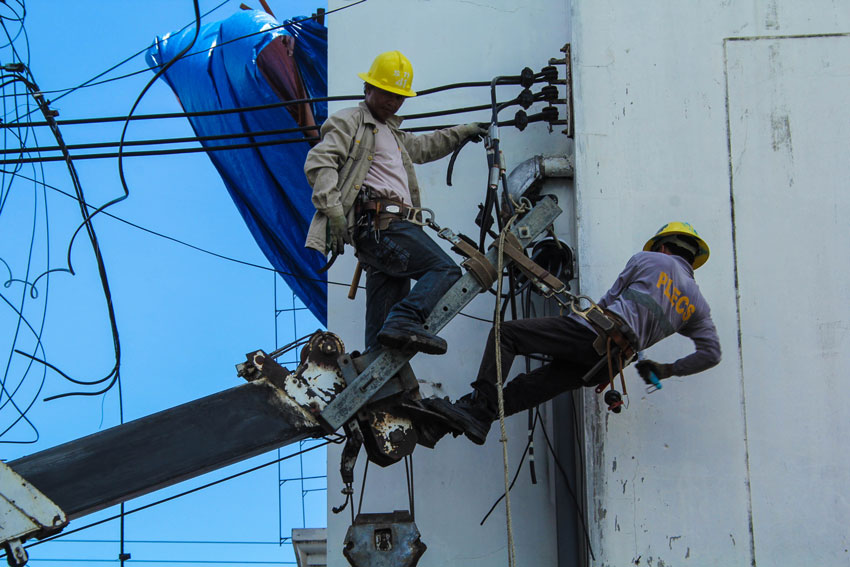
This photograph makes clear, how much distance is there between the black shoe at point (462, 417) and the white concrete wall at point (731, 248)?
3.44 ft

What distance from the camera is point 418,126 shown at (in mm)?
7359

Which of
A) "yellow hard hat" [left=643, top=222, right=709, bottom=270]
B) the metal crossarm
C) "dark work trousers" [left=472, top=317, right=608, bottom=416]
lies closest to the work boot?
the metal crossarm

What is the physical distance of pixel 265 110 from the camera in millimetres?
9352

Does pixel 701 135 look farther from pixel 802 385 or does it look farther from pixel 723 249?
pixel 802 385

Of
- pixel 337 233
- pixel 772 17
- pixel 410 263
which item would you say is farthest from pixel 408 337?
pixel 772 17

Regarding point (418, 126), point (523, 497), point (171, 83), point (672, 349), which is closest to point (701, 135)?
point (672, 349)

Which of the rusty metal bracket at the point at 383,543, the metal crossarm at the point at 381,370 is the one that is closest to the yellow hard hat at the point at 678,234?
the metal crossarm at the point at 381,370

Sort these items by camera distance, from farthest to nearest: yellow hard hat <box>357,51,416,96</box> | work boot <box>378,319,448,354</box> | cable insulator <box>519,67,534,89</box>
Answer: cable insulator <box>519,67,534,89</box>, yellow hard hat <box>357,51,416,96</box>, work boot <box>378,319,448,354</box>

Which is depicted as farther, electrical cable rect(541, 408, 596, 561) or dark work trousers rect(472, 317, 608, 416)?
electrical cable rect(541, 408, 596, 561)

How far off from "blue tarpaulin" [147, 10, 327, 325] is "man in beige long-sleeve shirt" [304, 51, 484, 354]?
123 inches

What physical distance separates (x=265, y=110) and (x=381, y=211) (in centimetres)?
415

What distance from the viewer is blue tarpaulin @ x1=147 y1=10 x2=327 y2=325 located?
904 cm

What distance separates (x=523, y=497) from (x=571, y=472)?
0.44 metres

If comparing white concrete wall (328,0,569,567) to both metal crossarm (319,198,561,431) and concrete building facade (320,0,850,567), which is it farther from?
metal crossarm (319,198,561,431)
